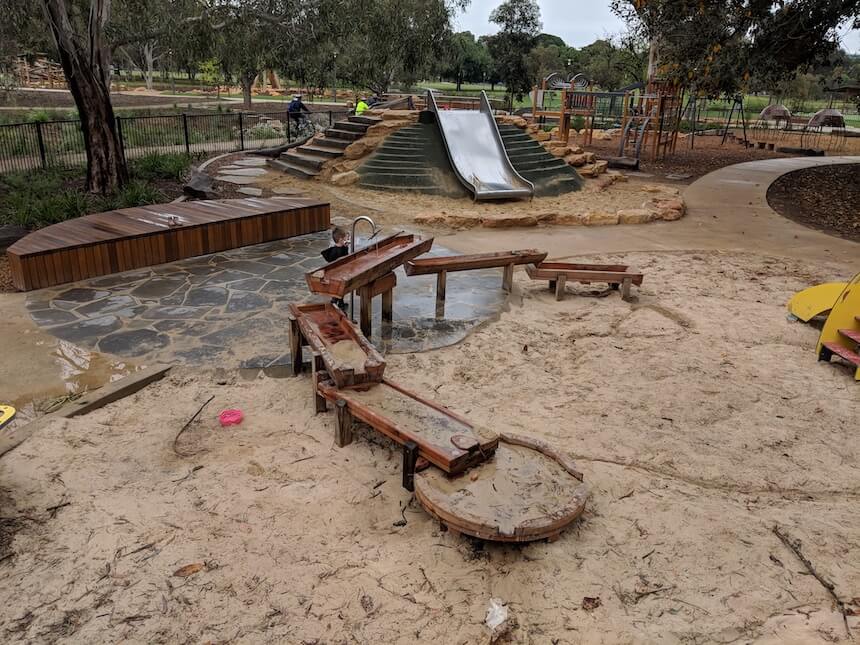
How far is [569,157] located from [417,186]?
184 inches

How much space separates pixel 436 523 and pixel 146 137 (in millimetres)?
17055

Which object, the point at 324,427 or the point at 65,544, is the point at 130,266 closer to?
the point at 324,427

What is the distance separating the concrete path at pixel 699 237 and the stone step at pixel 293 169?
526cm

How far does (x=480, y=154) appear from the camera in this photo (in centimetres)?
A: 1446

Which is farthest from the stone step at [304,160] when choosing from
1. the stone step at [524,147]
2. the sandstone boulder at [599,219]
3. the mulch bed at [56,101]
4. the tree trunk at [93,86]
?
the mulch bed at [56,101]

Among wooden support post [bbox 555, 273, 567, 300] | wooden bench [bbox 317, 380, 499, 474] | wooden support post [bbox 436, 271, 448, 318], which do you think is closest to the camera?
wooden bench [bbox 317, 380, 499, 474]

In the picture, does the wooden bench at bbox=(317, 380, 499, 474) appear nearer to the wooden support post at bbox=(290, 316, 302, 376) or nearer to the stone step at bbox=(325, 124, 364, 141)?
the wooden support post at bbox=(290, 316, 302, 376)

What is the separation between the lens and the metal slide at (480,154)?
1327 centimetres

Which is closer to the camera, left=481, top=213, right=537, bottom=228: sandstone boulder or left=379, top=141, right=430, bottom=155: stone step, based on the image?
left=481, top=213, right=537, bottom=228: sandstone boulder

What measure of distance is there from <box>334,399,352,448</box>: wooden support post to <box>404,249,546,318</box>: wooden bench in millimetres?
2561

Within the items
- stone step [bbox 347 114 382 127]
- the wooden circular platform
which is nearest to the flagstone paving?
the wooden circular platform

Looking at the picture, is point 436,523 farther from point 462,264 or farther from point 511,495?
point 462,264

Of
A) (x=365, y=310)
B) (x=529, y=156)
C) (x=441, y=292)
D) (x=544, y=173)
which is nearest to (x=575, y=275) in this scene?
(x=441, y=292)

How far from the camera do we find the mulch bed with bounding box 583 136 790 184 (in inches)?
712
